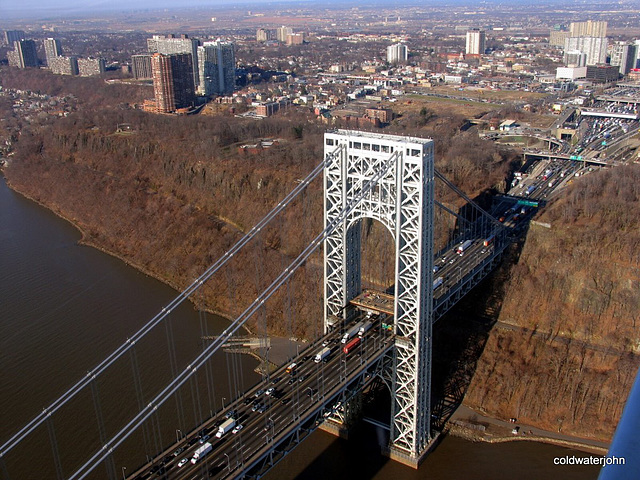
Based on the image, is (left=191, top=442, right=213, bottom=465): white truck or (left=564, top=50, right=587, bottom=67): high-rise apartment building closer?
(left=191, top=442, right=213, bottom=465): white truck

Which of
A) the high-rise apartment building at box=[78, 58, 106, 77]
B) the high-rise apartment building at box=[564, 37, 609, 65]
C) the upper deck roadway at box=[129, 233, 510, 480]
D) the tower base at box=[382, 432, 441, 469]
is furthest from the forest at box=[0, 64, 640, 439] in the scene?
the high-rise apartment building at box=[564, 37, 609, 65]

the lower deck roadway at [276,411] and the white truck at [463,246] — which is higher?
the white truck at [463,246]

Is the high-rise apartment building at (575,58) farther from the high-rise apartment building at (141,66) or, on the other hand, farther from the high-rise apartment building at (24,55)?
the high-rise apartment building at (24,55)

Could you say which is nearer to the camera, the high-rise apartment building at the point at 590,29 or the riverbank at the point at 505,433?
the riverbank at the point at 505,433

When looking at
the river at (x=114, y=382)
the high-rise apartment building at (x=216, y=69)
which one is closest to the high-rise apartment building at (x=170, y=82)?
the high-rise apartment building at (x=216, y=69)

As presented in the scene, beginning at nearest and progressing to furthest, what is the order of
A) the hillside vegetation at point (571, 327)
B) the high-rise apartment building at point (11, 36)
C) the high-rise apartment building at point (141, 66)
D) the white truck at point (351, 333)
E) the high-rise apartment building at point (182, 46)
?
the white truck at point (351, 333) < the hillside vegetation at point (571, 327) < the high-rise apartment building at point (182, 46) < the high-rise apartment building at point (141, 66) < the high-rise apartment building at point (11, 36)

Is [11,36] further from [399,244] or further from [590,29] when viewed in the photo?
[399,244]

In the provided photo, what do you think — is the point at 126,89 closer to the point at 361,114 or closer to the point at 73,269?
the point at 361,114

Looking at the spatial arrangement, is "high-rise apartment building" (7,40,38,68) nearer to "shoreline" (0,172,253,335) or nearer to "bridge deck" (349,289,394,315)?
"shoreline" (0,172,253,335)
